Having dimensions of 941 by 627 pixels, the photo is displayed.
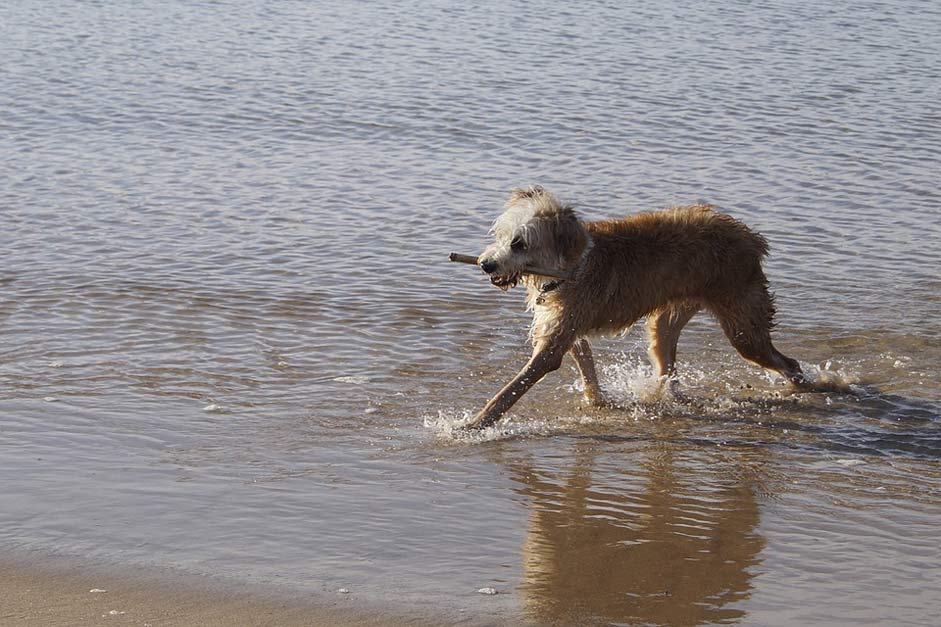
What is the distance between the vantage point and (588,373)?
25.4ft

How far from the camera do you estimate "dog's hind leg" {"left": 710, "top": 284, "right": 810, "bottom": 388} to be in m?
7.70

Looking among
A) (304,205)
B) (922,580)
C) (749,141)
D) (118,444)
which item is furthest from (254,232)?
(922,580)

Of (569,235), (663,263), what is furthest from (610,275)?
(569,235)

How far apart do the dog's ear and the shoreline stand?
2768 mm

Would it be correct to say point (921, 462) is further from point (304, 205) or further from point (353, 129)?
point (353, 129)

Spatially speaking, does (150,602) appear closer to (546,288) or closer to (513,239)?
(513,239)

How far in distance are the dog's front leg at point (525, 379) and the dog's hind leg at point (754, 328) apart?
42.4 inches

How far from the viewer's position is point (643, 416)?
7.58 metres

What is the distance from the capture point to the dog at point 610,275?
6996mm

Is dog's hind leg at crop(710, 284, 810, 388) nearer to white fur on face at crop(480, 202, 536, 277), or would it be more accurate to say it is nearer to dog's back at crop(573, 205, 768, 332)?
dog's back at crop(573, 205, 768, 332)

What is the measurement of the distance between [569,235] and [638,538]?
198 centimetres

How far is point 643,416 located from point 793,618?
2792mm

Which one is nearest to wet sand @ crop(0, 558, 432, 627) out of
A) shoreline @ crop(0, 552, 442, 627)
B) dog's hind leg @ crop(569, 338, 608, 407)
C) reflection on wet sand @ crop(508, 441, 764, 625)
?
shoreline @ crop(0, 552, 442, 627)

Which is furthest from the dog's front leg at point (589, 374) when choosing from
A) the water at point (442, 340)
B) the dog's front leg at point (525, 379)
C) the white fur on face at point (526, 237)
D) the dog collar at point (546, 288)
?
the white fur on face at point (526, 237)
